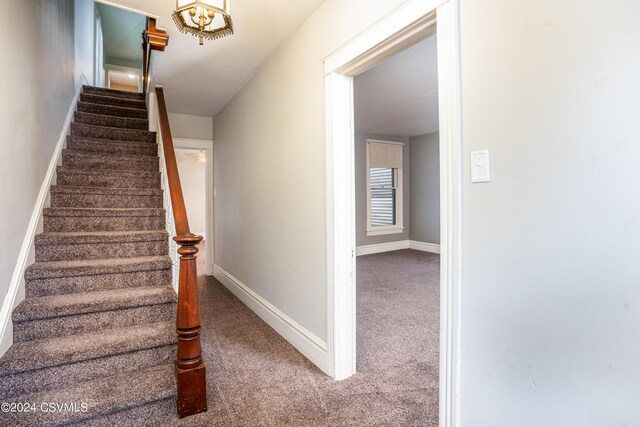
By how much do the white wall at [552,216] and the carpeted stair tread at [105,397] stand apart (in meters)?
1.57

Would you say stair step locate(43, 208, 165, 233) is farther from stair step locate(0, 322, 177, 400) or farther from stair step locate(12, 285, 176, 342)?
stair step locate(0, 322, 177, 400)

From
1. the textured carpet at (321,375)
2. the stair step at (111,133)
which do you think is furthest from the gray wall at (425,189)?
the stair step at (111,133)

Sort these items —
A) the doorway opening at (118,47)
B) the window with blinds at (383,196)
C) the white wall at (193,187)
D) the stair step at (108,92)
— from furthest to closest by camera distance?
the white wall at (193,187)
the window with blinds at (383,196)
the doorway opening at (118,47)
the stair step at (108,92)

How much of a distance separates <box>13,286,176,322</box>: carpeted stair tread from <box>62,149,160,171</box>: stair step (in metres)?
1.61

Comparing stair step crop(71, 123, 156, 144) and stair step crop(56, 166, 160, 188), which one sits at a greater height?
stair step crop(71, 123, 156, 144)

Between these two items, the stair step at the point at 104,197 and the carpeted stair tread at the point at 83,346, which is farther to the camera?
the stair step at the point at 104,197

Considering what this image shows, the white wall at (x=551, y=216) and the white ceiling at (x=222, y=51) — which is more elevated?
the white ceiling at (x=222, y=51)

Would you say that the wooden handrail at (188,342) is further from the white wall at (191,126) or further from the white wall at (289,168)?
the white wall at (191,126)

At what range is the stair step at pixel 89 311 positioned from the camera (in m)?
1.94

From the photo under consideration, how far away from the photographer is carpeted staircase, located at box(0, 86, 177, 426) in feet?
5.57

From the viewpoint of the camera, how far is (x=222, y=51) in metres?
2.80

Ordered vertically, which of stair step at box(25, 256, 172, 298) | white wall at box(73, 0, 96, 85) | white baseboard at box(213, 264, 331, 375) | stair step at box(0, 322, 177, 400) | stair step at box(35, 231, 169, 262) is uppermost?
white wall at box(73, 0, 96, 85)

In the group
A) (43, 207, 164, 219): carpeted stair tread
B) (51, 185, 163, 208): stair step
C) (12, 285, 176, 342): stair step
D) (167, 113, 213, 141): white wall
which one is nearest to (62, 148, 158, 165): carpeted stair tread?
(51, 185, 163, 208): stair step

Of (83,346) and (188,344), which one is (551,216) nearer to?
(188,344)
